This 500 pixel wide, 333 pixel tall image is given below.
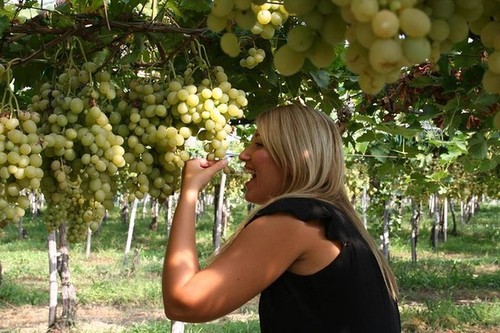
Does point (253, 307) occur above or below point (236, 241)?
below

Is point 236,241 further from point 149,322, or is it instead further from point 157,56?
point 149,322

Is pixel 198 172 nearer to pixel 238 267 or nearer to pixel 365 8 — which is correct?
pixel 238 267

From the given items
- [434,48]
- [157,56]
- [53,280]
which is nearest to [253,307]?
[53,280]

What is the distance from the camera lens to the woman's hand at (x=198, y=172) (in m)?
1.89

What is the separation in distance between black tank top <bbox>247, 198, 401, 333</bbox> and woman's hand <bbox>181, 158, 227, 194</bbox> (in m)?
0.20

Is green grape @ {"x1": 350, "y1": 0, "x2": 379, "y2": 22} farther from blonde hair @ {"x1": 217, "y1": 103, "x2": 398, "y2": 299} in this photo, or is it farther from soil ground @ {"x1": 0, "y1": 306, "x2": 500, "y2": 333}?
soil ground @ {"x1": 0, "y1": 306, "x2": 500, "y2": 333}

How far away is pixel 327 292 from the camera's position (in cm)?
178

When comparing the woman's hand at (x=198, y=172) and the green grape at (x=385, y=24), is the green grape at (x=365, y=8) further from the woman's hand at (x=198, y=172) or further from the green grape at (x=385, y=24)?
the woman's hand at (x=198, y=172)

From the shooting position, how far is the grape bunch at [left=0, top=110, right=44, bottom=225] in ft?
5.02

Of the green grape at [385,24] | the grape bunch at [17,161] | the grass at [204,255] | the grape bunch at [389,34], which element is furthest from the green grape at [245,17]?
the grass at [204,255]

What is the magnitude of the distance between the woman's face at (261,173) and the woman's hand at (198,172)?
12cm

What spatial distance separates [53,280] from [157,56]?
21.3 feet

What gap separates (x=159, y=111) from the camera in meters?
1.80

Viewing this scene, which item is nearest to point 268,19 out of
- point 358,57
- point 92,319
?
point 358,57
